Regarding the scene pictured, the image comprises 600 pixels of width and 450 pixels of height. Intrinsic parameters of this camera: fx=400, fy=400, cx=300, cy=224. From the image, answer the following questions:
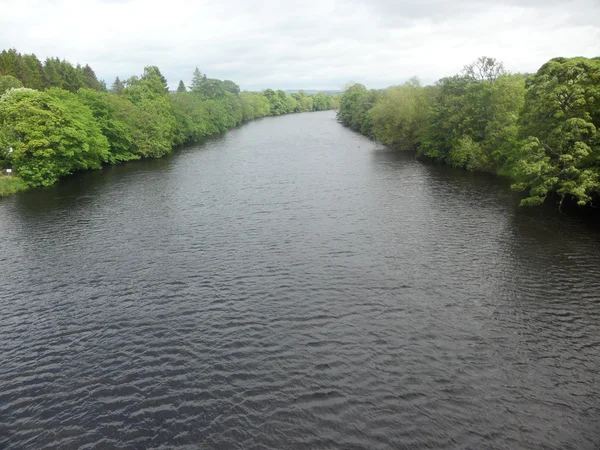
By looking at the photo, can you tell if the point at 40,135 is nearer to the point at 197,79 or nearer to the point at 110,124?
the point at 110,124

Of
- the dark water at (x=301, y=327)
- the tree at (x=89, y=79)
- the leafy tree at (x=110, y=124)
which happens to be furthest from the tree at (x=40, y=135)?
the tree at (x=89, y=79)

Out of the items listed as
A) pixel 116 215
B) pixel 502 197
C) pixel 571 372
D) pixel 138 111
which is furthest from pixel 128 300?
pixel 138 111

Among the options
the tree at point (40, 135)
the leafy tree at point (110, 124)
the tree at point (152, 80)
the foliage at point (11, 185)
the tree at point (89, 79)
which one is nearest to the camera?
the foliage at point (11, 185)

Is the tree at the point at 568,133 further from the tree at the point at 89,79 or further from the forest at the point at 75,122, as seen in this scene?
the tree at the point at 89,79

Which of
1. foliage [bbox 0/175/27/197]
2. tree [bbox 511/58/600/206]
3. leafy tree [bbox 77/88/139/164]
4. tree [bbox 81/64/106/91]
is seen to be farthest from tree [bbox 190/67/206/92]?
tree [bbox 511/58/600/206]

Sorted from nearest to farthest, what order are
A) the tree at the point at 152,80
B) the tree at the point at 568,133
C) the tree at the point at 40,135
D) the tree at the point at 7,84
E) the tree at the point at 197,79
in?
the tree at the point at 568,133
the tree at the point at 40,135
the tree at the point at 7,84
the tree at the point at 152,80
the tree at the point at 197,79

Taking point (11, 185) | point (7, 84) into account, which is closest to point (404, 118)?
point (11, 185)

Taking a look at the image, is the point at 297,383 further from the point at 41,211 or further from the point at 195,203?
the point at 41,211
